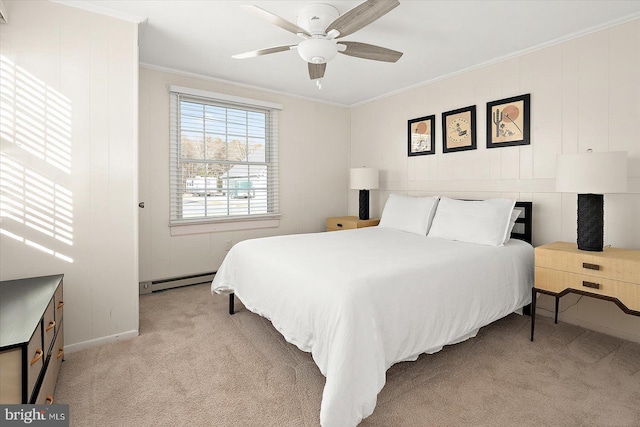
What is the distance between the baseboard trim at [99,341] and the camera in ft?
7.75

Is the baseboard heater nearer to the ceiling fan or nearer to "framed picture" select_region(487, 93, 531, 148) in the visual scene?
the ceiling fan

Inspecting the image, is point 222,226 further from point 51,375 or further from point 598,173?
point 598,173

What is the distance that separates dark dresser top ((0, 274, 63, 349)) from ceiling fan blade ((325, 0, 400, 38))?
234cm

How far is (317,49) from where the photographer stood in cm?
236

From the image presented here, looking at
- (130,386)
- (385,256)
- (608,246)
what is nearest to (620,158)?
(608,246)

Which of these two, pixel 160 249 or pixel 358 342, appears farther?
pixel 160 249

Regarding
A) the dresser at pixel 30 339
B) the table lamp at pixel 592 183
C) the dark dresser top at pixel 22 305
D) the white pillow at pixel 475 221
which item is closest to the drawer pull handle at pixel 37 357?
the dresser at pixel 30 339

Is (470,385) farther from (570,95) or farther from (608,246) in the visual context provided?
(570,95)

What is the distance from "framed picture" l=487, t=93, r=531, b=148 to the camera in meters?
3.16

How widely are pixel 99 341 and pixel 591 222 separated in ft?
12.4

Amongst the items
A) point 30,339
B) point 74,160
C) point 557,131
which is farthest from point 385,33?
point 30,339

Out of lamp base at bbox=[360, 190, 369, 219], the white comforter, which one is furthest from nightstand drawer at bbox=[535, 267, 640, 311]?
lamp base at bbox=[360, 190, 369, 219]

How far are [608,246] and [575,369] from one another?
3.63 feet

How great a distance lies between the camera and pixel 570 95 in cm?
287
